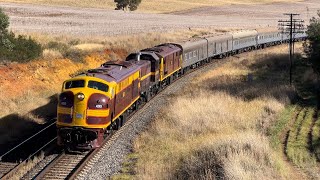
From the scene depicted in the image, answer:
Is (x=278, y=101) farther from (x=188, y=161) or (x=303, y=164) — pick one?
(x=188, y=161)

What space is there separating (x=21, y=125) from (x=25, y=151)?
4.44m

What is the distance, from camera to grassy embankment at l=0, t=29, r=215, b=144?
24.1 m

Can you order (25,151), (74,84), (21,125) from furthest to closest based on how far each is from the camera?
1. (21,125)
2. (25,151)
3. (74,84)

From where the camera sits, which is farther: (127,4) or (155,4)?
(155,4)

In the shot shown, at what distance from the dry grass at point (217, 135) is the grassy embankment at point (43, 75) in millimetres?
7670

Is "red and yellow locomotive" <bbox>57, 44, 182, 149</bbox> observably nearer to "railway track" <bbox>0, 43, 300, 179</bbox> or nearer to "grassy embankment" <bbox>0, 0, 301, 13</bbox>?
"railway track" <bbox>0, 43, 300, 179</bbox>

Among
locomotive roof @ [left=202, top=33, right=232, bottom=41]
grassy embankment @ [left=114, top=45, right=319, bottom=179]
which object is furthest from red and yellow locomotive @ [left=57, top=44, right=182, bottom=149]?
locomotive roof @ [left=202, top=33, right=232, bottom=41]

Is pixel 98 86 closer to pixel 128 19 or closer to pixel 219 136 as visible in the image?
pixel 219 136

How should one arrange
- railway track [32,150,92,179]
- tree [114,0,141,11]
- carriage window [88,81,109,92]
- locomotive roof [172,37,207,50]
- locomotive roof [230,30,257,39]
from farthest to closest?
tree [114,0,141,11] → locomotive roof [230,30,257,39] → locomotive roof [172,37,207,50] → carriage window [88,81,109,92] → railway track [32,150,92,179]

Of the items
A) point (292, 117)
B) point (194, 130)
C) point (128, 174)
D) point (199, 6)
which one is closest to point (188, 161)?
point (128, 174)

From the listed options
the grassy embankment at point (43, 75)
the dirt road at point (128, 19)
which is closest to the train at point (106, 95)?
the grassy embankment at point (43, 75)

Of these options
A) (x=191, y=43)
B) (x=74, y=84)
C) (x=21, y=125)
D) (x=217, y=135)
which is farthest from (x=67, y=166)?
(x=191, y=43)

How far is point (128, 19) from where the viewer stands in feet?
280

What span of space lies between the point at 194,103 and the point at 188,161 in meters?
9.23
